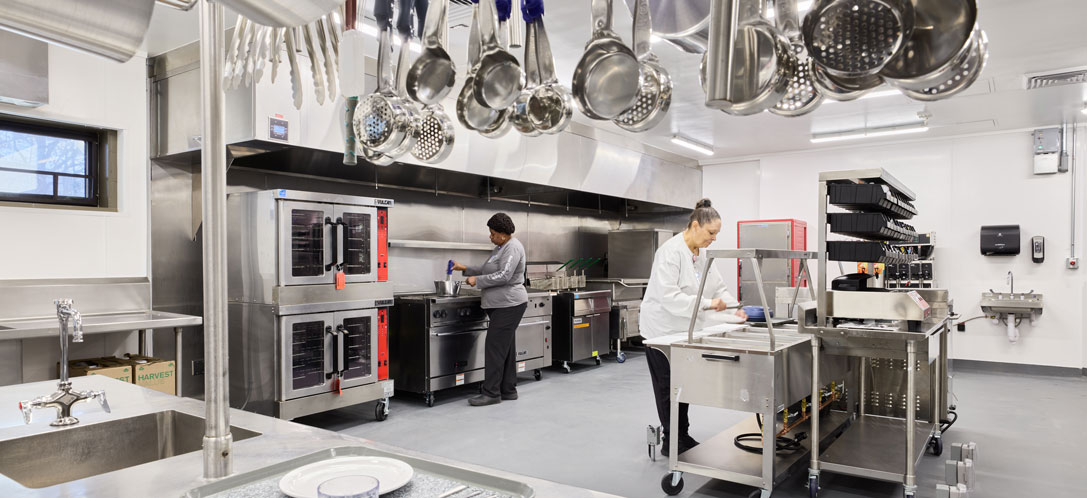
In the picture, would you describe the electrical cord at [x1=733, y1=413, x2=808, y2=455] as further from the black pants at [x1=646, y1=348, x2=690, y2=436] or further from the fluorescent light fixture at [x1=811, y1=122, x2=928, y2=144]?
the fluorescent light fixture at [x1=811, y1=122, x2=928, y2=144]

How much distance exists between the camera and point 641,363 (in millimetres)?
7500

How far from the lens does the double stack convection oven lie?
4.30 m

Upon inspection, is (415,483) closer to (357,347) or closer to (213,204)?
(213,204)

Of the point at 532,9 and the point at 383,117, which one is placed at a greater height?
the point at 532,9

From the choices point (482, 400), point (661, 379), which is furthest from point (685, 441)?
point (482, 400)

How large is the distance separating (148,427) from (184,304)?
11.4 feet

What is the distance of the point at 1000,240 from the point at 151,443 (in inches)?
335

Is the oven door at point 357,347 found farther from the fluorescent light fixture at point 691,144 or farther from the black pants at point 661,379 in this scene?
the fluorescent light fixture at point 691,144

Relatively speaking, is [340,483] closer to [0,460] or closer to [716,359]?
[0,460]

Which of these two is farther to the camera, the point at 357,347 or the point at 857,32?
the point at 357,347

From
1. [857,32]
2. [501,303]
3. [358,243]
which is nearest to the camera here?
[857,32]

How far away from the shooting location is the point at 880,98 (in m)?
6.06

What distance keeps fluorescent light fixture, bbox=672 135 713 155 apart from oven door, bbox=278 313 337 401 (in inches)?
195

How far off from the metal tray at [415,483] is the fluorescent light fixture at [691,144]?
6.98 m
